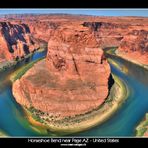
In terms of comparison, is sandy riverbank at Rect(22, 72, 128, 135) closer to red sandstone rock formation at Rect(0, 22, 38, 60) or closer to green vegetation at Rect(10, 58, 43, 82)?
green vegetation at Rect(10, 58, 43, 82)

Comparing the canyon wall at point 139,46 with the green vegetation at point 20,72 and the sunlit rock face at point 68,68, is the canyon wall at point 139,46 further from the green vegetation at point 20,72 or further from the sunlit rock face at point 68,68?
the green vegetation at point 20,72

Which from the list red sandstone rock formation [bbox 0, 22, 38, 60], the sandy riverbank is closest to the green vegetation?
red sandstone rock formation [bbox 0, 22, 38, 60]

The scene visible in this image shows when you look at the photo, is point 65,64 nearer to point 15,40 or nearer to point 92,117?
point 92,117

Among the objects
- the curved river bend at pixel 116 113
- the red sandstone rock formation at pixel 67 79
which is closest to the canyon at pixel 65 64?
the red sandstone rock formation at pixel 67 79

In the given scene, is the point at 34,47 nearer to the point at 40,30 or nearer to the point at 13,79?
the point at 40,30

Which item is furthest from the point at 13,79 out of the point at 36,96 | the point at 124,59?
the point at 124,59

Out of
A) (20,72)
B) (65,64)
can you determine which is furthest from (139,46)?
(20,72)
